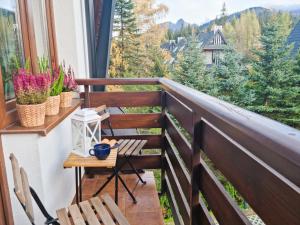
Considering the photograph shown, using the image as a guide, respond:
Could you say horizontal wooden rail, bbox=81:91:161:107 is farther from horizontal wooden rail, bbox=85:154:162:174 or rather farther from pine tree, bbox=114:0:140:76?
pine tree, bbox=114:0:140:76

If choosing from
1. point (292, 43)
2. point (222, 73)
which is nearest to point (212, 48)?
point (222, 73)

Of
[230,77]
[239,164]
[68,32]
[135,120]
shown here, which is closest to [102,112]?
[135,120]

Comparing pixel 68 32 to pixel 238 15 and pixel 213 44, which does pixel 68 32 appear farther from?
pixel 238 15

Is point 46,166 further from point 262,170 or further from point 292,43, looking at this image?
point 292,43

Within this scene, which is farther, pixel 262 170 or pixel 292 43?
pixel 292 43

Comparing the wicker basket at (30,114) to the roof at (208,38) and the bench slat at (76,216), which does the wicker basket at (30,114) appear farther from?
the roof at (208,38)

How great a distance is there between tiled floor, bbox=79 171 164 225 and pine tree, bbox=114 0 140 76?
7205mm

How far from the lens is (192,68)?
10375 millimetres

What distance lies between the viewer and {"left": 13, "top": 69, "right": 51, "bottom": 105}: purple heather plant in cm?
143

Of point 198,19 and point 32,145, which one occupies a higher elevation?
point 198,19

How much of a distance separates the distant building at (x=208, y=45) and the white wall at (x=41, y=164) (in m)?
8.89

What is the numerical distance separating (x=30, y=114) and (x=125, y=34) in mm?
8605

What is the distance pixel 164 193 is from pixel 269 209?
7.05 feet

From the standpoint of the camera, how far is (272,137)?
0.50 m
